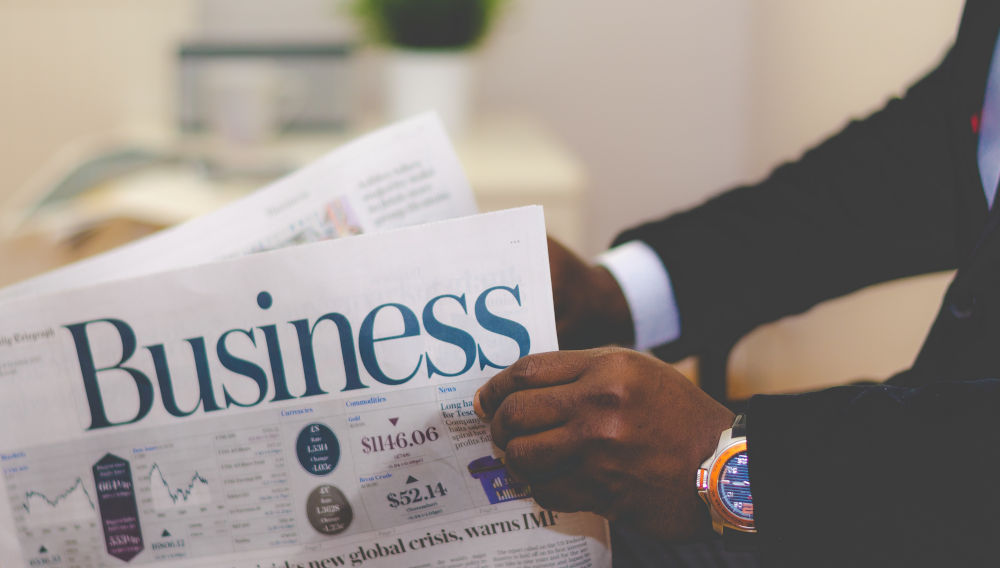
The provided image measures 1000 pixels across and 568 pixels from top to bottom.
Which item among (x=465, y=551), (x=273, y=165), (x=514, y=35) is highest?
(x=514, y=35)

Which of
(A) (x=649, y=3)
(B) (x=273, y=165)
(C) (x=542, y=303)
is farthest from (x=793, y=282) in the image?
(A) (x=649, y=3)

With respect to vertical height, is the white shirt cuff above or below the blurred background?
below

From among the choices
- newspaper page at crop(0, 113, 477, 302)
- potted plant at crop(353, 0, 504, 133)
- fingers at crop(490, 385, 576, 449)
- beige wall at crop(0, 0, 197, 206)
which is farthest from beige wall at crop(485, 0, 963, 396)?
fingers at crop(490, 385, 576, 449)

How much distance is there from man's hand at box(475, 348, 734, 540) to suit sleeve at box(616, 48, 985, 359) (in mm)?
308

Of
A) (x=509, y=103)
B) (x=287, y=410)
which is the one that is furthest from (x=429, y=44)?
(x=287, y=410)

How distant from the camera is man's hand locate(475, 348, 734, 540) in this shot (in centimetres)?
40

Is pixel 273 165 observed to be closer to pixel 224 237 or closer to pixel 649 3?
pixel 224 237

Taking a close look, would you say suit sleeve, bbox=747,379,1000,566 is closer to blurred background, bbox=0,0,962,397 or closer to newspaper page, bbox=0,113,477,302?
newspaper page, bbox=0,113,477,302

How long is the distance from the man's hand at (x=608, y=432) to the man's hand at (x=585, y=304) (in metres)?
0.24

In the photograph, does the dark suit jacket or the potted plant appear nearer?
the dark suit jacket

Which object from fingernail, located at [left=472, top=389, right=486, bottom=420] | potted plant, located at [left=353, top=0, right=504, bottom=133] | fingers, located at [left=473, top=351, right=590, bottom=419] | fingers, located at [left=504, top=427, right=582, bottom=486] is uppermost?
potted plant, located at [left=353, top=0, right=504, bottom=133]

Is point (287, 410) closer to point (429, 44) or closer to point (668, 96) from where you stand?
point (429, 44)

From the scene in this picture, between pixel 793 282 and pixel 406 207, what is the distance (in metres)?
0.38

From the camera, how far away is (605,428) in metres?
0.40
